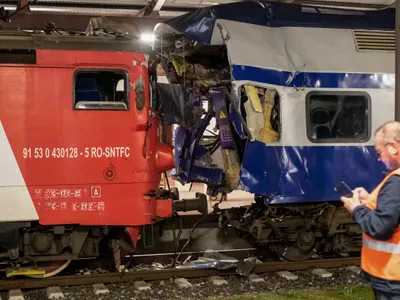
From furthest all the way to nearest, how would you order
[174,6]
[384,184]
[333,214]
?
1. [174,6]
2. [333,214]
3. [384,184]

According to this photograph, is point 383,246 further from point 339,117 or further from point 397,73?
point 339,117

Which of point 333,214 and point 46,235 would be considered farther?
point 333,214

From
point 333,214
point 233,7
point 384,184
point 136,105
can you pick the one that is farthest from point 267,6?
point 384,184

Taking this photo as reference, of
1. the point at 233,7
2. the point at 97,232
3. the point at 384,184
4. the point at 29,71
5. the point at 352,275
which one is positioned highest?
the point at 233,7

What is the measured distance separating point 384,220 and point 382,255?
321 millimetres

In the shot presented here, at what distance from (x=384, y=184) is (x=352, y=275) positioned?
14.0 ft

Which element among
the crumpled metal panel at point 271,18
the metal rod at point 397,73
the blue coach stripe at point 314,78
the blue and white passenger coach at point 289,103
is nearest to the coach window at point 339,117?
the blue and white passenger coach at point 289,103

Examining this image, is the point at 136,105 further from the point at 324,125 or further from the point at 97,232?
the point at 324,125

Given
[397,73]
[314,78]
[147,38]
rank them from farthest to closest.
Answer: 1. [147,38]
2. [314,78]
3. [397,73]

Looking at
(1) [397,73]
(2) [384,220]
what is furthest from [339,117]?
(2) [384,220]

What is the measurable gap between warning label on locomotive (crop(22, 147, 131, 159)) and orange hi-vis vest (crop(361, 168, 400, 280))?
378 cm

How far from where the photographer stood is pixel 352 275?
7.36 m

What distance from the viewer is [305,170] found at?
7.75 meters

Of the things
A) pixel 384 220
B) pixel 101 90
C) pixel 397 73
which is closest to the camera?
pixel 384 220
